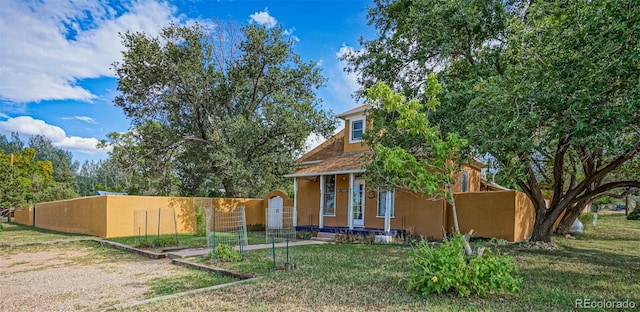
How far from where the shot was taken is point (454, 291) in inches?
213

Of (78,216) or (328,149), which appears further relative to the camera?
(328,149)

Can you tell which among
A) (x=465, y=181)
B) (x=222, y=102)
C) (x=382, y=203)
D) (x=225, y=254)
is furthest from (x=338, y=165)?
(x=222, y=102)

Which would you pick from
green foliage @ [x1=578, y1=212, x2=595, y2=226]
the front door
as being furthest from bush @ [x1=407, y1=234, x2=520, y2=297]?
green foliage @ [x1=578, y1=212, x2=595, y2=226]

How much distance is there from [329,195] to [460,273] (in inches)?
443

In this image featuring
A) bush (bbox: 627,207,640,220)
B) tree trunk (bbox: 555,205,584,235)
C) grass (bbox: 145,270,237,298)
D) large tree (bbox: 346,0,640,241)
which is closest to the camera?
large tree (bbox: 346,0,640,241)

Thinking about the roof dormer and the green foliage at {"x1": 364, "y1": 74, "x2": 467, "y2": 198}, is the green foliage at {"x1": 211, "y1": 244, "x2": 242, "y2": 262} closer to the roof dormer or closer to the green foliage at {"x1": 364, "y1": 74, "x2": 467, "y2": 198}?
the green foliage at {"x1": 364, "y1": 74, "x2": 467, "y2": 198}

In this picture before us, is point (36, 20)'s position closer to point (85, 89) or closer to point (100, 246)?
point (100, 246)

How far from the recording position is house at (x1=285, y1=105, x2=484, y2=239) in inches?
526

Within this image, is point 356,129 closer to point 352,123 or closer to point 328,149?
point 352,123

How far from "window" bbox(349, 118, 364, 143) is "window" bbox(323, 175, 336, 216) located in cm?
→ 195

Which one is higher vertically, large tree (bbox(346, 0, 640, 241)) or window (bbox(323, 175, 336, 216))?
large tree (bbox(346, 0, 640, 241))

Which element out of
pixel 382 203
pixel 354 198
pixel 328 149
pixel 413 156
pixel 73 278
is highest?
pixel 328 149

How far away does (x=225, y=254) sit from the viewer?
882 cm

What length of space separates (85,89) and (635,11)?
27.8m
